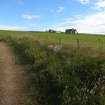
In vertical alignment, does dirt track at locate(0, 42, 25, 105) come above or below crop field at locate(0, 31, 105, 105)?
below

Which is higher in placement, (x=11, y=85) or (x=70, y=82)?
(x=70, y=82)

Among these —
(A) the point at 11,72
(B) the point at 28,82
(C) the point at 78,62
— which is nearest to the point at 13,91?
(B) the point at 28,82

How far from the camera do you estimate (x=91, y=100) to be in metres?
10.5

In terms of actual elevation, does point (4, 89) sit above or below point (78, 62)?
below

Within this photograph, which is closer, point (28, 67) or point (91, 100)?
point (91, 100)

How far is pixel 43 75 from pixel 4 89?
1.83 meters

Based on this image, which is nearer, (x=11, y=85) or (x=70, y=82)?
(x=70, y=82)

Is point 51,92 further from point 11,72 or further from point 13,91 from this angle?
point 11,72

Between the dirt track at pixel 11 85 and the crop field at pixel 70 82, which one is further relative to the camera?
the dirt track at pixel 11 85

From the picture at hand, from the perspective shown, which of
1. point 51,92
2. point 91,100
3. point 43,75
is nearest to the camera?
point 91,100

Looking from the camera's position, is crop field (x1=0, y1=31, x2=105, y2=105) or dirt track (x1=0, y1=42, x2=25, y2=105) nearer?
crop field (x1=0, y1=31, x2=105, y2=105)

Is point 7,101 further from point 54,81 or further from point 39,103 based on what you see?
point 54,81

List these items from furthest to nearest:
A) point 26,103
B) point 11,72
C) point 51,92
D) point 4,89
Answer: point 11,72
point 4,89
point 51,92
point 26,103

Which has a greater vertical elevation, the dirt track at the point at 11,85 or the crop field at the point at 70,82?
the crop field at the point at 70,82
